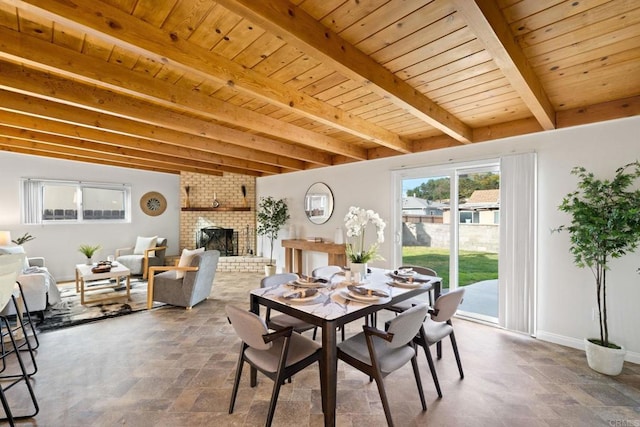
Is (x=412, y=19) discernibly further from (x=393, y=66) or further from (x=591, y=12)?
(x=591, y=12)

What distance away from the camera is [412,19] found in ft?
4.76

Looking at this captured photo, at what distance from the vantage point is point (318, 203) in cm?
521

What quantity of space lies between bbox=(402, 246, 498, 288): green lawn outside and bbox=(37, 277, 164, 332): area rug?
3740 millimetres

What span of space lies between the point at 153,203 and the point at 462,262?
652cm

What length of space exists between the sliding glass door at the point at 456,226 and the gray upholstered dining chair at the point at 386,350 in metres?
2.09

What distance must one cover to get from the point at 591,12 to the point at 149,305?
496cm

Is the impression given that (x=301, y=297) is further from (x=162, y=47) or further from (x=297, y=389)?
(x=162, y=47)

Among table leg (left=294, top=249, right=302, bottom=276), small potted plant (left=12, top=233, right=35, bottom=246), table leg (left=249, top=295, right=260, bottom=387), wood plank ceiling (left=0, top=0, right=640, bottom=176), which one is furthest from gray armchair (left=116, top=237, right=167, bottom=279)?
table leg (left=249, top=295, right=260, bottom=387)

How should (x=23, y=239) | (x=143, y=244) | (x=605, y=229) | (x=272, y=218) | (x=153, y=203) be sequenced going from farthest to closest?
(x=153, y=203)
(x=143, y=244)
(x=272, y=218)
(x=23, y=239)
(x=605, y=229)

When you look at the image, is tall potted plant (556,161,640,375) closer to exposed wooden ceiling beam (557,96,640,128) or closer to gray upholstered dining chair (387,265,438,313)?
exposed wooden ceiling beam (557,96,640,128)

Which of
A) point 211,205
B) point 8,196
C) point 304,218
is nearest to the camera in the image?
point 8,196

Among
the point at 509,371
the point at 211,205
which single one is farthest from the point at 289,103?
the point at 211,205

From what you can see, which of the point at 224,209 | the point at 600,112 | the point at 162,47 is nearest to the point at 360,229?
the point at 162,47

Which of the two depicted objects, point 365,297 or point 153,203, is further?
point 153,203
